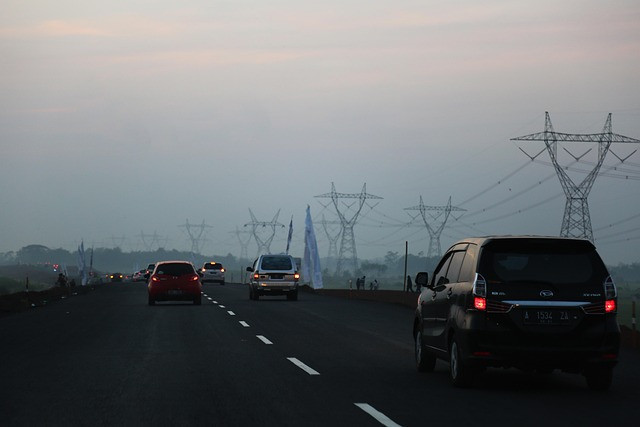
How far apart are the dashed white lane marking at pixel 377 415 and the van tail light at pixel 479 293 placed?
2.13 metres

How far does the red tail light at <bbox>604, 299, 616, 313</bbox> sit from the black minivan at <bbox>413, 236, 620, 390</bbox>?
0.04 ft

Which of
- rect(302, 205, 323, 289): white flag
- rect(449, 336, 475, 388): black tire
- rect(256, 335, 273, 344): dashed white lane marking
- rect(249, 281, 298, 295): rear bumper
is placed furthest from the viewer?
rect(302, 205, 323, 289): white flag

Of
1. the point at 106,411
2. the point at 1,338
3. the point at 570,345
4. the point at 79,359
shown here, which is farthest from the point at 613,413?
the point at 1,338

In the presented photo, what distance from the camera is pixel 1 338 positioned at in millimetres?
21891

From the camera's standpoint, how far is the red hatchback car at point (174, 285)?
37594mm

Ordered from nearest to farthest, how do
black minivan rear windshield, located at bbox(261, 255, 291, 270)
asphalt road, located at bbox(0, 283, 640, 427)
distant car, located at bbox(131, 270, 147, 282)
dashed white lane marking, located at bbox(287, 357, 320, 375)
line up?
Answer: 1. asphalt road, located at bbox(0, 283, 640, 427)
2. dashed white lane marking, located at bbox(287, 357, 320, 375)
3. black minivan rear windshield, located at bbox(261, 255, 291, 270)
4. distant car, located at bbox(131, 270, 147, 282)

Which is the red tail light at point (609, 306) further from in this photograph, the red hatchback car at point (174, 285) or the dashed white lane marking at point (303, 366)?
the red hatchback car at point (174, 285)

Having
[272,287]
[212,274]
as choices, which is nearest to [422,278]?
[272,287]

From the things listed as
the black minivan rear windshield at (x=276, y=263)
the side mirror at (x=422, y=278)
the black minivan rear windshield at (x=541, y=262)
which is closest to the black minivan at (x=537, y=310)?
the black minivan rear windshield at (x=541, y=262)

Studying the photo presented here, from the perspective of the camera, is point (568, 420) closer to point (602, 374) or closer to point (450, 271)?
point (602, 374)

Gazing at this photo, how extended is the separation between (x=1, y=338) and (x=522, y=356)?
1322 centimetres

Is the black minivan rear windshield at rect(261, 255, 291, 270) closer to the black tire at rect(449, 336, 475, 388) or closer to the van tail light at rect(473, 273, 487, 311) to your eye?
the black tire at rect(449, 336, 475, 388)

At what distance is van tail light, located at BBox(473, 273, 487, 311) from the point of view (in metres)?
12.4

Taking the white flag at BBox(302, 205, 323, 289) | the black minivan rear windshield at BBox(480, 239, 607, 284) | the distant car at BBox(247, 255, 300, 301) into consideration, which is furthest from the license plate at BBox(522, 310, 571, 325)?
the white flag at BBox(302, 205, 323, 289)
